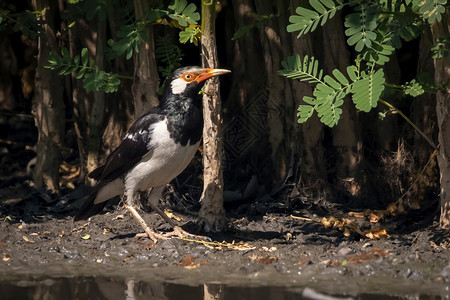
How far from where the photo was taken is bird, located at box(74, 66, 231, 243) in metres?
6.98

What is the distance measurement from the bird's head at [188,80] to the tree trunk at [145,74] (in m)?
0.36

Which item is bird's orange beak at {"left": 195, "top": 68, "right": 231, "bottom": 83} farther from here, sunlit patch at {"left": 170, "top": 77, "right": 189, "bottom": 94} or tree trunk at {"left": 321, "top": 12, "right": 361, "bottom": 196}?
tree trunk at {"left": 321, "top": 12, "right": 361, "bottom": 196}

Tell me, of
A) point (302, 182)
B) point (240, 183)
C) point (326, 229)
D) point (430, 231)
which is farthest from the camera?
point (240, 183)

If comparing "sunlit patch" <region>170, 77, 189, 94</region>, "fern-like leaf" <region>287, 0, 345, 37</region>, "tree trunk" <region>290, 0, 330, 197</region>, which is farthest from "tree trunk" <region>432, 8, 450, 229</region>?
"sunlit patch" <region>170, 77, 189, 94</region>

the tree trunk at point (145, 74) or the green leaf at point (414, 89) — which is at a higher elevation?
the tree trunk at point (145, 74)

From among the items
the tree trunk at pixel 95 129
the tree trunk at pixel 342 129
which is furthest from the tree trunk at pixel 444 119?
the tree trunk at pixel 95 129

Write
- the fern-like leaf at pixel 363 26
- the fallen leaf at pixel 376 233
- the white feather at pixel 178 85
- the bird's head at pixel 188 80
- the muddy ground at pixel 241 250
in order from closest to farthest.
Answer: the muddy ground at pixel 241 250
the fern-like leaf at pixel 363 26
the fallen leaf at pixel 376 233
the bird's head at pixel 188 80
the white feather at pixel 178 85

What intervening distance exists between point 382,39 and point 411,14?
0.28 metres

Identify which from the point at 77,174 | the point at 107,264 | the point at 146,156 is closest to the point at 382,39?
the point at 146,156

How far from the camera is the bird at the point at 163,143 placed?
698cm

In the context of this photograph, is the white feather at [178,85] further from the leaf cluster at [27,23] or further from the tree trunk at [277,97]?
the leaf cluster at [27,23]

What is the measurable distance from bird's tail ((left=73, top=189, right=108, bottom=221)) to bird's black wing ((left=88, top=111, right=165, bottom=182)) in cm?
18

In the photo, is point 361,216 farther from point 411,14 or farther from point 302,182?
point 411,14

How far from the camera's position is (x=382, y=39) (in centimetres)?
639
